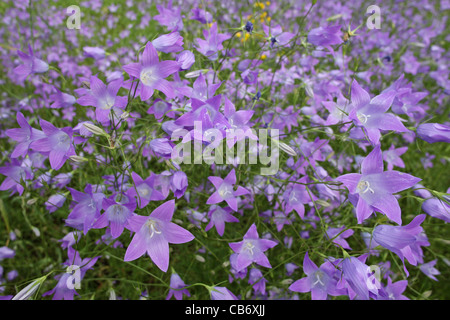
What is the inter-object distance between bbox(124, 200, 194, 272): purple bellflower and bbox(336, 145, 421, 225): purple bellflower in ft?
2.06

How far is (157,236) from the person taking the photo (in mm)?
1195

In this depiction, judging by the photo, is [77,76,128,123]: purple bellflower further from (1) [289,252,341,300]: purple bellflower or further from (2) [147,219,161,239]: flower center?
(1) [289,252,341,300]: purple bellflower

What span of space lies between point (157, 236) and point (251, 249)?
0.48 meters

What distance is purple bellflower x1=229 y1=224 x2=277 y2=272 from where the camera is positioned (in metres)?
1.36

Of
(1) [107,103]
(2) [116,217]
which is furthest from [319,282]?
(1) [107,103]

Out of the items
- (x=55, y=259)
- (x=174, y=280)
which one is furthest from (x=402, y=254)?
(x=55, y=259)

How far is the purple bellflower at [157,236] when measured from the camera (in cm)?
109

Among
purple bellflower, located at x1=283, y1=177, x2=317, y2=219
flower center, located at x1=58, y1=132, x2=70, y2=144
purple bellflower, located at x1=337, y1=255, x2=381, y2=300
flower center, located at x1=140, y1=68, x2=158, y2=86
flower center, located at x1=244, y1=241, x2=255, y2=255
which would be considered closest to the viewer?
purple bellflower, located at x1=337, y1=255, x2=381, y2=300

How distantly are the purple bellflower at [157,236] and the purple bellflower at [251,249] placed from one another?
1.01ft

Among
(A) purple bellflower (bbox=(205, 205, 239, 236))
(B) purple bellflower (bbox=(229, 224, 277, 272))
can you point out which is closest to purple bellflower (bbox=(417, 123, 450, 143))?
(B) purple bellflower (bbox=(229, 224, 277, 272))

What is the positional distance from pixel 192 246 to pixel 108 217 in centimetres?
116

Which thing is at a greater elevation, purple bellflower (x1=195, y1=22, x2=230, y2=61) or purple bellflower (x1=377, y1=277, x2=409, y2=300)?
purple bellflower (x1=195, y1=22, x2=230, y2=61)

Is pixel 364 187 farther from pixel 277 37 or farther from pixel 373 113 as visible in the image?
pixel 277 37

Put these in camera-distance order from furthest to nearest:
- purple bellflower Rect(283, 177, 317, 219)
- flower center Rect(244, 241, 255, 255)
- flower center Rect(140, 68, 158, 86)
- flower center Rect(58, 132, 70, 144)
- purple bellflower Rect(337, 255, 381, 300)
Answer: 1. purple bellflower Rect(283, 177, 317, 219)
2. flower center Rect(244, 241, 255, 255)
3. flower center Rect(58, 132, 70, 144)
4. flower center Rect(140, 68, 158, 86)
5. purple bellflower Rect(337, 255, 381, 300)
